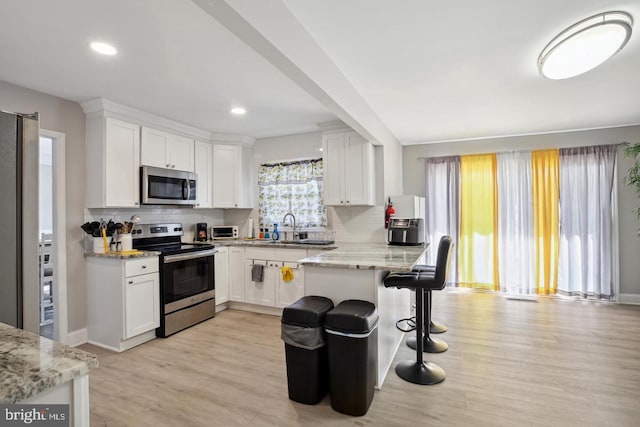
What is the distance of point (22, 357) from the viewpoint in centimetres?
81

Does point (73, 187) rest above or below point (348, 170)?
below

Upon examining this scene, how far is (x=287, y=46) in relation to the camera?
1.77 metres

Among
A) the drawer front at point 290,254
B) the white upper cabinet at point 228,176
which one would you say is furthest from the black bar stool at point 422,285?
the white upper cabinet at point 228,176

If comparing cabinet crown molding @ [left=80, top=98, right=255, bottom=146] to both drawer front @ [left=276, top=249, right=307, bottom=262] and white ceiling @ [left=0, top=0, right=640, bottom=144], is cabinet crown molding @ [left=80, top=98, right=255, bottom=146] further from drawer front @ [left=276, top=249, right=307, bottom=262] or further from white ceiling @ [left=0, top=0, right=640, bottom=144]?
drawer front @ [left=276, top=249, right=307, bottom=262]

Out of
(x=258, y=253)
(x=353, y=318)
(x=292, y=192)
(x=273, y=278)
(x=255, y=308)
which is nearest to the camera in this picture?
(x=353, y=318)

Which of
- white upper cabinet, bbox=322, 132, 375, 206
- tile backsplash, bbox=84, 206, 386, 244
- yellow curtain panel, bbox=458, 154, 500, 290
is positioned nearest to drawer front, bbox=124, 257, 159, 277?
tile backsplash, bbox=84, 206, 386, 244

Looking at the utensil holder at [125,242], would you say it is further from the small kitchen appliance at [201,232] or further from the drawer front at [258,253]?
the drawer front at [258,253]

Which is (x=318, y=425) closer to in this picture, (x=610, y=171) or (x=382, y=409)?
(x=382, y=409)

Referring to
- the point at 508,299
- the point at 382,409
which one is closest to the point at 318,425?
the point at 382,409

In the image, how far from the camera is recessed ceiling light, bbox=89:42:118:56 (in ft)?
7.11

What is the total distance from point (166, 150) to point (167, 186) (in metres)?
0.45

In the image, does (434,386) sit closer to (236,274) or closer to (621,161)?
(236,274)

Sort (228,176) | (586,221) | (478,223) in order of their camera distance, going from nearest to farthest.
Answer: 1. (586,221)
2. (228,176)
3. (478,223)

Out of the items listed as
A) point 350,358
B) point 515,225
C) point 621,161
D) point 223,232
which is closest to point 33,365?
point 350,358
